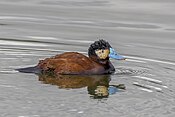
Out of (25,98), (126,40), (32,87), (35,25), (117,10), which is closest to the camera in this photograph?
(25,98)

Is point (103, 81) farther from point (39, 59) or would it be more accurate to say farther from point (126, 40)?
point (126, 40)

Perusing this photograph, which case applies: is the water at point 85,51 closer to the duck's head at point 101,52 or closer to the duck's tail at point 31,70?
the duck's tail at point 31,70

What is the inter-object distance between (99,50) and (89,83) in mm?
942

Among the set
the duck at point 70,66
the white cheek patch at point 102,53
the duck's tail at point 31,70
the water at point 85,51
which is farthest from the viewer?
the white cheek patch at point 102,53

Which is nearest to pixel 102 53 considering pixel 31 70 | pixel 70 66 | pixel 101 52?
pixel 101 52

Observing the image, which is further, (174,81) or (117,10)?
(117,10)

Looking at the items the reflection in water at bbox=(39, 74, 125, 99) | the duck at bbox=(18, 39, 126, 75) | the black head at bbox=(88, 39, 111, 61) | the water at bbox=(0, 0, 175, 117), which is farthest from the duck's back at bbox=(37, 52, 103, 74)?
the black head at bbox=(88, 39, 111, 61)

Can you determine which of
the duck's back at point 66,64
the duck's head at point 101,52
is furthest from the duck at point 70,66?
the duck's head at point 101,52

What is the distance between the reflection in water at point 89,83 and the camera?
1097cm

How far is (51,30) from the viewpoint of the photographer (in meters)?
15.4

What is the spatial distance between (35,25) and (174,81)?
5086 mm

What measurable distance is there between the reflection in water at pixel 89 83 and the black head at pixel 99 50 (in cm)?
41

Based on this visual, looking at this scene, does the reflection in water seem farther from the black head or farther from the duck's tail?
the black head

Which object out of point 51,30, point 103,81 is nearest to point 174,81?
point 103,81
